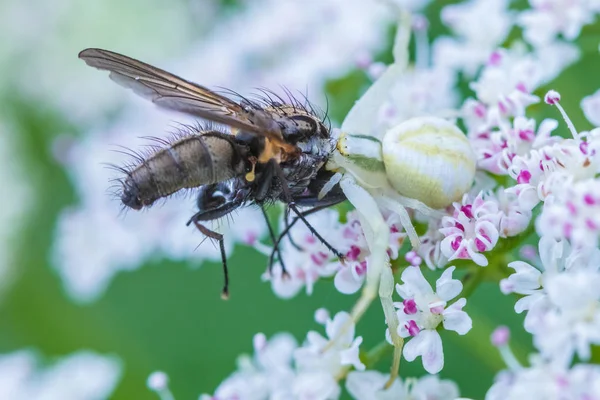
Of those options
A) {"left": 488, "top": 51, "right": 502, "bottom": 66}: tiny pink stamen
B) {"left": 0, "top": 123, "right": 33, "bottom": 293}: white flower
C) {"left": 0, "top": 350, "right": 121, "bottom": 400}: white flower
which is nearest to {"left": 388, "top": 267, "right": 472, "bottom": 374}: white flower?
{"left": 488, "top": 51, "right": 502, "bottom": 66}: tiny pink stamen

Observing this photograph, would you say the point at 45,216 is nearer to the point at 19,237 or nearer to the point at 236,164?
the point at 19,237

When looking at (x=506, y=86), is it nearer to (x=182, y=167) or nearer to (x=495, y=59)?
(x=495, y=59)

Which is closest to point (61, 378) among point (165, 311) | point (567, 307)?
point (165, 311)

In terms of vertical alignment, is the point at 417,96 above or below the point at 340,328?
above

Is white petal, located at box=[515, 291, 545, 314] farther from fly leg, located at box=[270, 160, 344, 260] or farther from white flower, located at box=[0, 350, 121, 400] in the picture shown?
white flower, located at box=[0, 350, 121, 400]

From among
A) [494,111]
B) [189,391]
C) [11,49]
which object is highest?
[11,49]

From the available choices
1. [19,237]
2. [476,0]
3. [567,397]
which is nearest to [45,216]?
[19,237]
